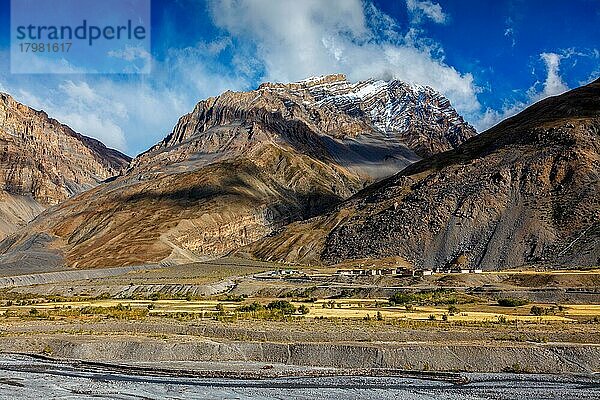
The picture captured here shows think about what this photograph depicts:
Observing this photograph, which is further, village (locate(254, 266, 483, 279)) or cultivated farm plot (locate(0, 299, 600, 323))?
village (locate(254, 266, 483, 279))

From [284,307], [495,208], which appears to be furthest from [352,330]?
[495,208]

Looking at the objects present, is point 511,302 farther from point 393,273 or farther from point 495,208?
point 495,208

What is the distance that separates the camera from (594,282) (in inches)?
3004

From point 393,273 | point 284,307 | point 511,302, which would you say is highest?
point 393,273

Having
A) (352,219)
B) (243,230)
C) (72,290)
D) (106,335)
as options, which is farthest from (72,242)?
(106,335)

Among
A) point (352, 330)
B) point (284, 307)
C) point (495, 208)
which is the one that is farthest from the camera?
point (495, 208)

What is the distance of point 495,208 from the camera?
397 ft

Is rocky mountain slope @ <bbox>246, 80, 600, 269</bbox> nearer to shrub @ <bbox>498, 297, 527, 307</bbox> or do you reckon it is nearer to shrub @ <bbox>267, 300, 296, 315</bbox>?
shrub @ <bbox>498, 297, 527, 307</bbox>

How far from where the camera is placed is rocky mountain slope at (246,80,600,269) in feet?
363

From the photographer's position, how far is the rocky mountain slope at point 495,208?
111 metres

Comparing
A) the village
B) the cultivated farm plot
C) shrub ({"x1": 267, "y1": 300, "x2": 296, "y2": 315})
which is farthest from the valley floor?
the village

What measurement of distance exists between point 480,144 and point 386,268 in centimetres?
4851

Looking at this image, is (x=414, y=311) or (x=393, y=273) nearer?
(x=414, y=311)

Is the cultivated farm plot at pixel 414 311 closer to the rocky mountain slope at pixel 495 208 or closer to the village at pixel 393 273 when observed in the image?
the village at pixel 393 273
